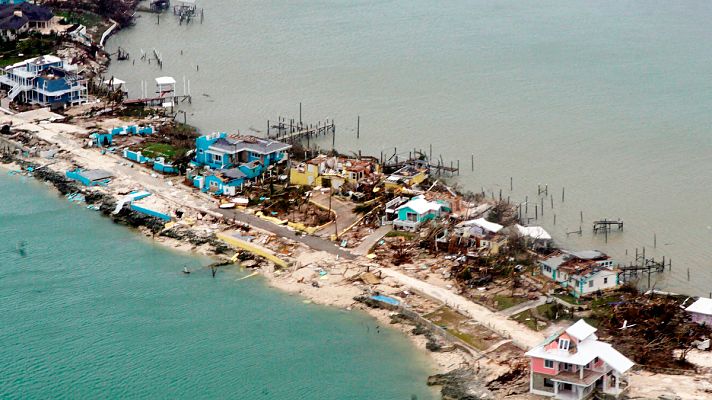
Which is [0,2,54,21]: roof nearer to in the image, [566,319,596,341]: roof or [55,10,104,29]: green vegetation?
[55,10,104,29]: green vegetation

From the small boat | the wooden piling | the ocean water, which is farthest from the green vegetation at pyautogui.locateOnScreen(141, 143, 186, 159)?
the wooden piling

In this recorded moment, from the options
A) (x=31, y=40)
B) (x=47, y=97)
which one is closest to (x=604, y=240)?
(x=47, y=97)

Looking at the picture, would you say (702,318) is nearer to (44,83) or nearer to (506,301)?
(506,301)

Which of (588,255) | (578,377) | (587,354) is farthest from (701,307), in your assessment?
(578,377)

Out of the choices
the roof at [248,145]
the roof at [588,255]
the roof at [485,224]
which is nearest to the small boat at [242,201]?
the roof at [248,145]

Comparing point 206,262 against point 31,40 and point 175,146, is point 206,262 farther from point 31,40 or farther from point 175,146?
point 31,40
